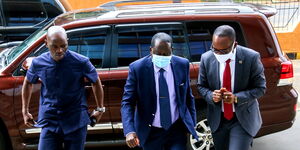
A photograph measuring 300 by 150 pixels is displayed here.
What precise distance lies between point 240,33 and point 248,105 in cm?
128

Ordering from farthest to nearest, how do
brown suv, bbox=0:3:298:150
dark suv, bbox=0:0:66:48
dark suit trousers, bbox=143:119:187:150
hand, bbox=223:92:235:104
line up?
dark suv, bbox=0:0:66:48 → brown suv, bbox=0:3:298:150 → hand, bbox=223:92:235:104 → dark suit trousers, bbox=143:119:187:150

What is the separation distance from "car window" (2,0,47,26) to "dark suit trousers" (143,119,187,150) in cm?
535

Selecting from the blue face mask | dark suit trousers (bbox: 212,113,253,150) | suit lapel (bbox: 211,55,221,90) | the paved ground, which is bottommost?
the paved ground

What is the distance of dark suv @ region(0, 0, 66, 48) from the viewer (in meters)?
7.41

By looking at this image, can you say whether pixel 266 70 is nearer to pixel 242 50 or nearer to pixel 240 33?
pixel 240 33

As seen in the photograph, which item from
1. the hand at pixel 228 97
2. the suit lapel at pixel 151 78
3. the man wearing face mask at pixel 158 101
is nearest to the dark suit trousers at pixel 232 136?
the hand at pixel 228 97

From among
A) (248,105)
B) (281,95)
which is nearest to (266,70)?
(281,95)

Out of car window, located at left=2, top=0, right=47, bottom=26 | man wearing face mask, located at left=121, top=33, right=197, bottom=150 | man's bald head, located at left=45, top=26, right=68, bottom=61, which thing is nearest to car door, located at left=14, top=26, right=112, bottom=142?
man's bald head, located at left=45, top=26, right=68, bottom=61

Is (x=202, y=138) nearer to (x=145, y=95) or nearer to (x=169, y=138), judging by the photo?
(x=169, y=138)

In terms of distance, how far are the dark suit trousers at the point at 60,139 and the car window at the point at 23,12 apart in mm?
4896

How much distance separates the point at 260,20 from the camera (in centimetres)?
425

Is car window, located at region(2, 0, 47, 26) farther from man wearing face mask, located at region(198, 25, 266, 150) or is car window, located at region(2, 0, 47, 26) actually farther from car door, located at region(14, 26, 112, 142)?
man wearing face mask, located at region(198, 25, 266, 150)

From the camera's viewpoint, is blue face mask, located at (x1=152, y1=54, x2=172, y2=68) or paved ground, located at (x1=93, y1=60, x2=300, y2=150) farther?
paved ground, located at (x1=93, y1=60, x2=300, y2=150)

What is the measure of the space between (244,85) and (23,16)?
18.6 ft
